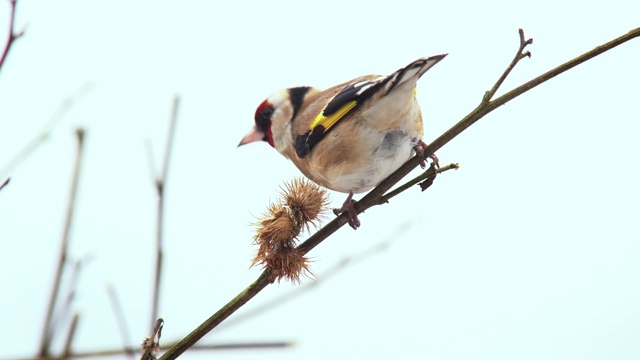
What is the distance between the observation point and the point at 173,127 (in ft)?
7.58

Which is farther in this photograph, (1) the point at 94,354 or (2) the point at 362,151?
(2) the point at 362,151

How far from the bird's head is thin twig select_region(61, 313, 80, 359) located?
99.7 inches

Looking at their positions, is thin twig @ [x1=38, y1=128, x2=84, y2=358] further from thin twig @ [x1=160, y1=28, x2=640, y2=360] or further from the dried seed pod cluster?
the dried seed pod cluster

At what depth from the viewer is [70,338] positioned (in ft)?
6.37

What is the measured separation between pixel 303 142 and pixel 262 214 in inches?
34.9

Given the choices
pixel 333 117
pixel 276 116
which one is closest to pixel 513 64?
pixel 333 117

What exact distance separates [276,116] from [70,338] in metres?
2.83

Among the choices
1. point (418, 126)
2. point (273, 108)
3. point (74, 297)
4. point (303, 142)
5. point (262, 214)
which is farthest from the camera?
point (273, 108)

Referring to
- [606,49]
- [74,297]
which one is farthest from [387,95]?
[74,297]

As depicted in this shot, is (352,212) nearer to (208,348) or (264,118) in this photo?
(208,348)

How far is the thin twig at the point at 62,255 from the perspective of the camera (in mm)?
1917

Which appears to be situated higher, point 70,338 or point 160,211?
point 160,211

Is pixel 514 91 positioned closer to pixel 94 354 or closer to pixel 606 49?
pixel 606 49

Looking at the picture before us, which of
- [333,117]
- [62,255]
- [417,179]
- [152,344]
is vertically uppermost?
[333,117]
